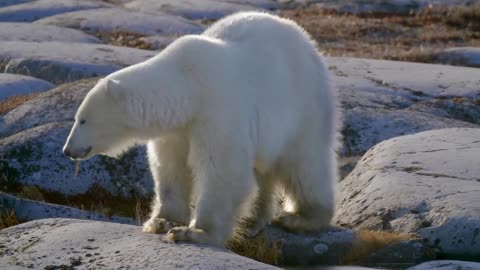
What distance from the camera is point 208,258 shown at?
639 cm

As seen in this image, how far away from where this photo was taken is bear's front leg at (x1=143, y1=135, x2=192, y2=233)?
7691mm

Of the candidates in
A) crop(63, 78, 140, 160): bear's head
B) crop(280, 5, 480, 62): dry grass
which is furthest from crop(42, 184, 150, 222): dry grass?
crop(280, 5, 480, 62): dry grass

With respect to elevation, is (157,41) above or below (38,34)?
below

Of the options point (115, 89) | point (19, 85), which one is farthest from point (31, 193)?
point (19, 85)

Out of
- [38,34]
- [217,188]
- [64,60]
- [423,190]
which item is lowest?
[38,34]

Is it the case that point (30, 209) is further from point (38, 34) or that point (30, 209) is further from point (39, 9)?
point (39, 9)

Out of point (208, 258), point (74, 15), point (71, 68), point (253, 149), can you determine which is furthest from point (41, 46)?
point (208, 258)

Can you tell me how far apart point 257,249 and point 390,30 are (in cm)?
2264

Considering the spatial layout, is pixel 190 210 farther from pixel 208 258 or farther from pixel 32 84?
pixel 32 84

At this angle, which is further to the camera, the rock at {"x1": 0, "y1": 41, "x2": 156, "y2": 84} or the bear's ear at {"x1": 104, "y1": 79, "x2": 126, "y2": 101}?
the rock at {"x1": 0, "y1": 41, "x2": 156, "y2": 84}

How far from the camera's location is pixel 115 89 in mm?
7184

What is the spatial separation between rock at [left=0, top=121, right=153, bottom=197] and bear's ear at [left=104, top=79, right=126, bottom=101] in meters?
3.81

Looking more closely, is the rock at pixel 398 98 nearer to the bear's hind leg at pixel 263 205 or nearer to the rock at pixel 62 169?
the rock at pixel 62 169

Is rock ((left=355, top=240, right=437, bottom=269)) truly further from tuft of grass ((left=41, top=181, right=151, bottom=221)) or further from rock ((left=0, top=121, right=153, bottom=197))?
rock ((left=0, top=121, right=153, bottom=197))
